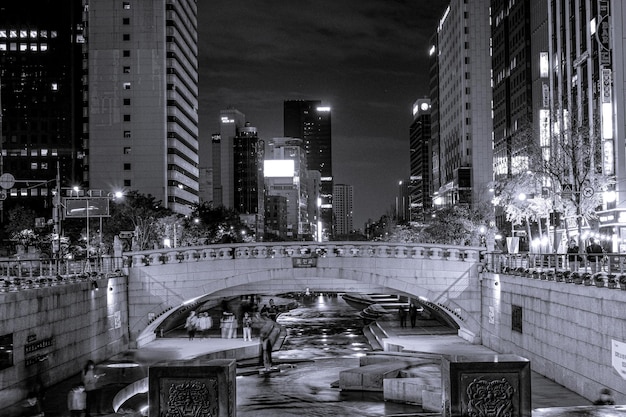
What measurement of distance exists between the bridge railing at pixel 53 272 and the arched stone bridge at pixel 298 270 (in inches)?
90.8

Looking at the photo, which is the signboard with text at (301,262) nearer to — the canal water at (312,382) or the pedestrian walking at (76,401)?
the canal water at (312,382)

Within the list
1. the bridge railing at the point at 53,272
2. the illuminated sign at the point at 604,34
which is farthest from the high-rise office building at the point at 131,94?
the bridge railing at the point at 53,272

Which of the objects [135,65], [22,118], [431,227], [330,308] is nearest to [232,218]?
[135,65]

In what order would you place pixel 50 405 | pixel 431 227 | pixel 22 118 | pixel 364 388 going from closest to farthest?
pixel 50 405 → pixel 364 388 → pixel 431 227 → pixel 22 118

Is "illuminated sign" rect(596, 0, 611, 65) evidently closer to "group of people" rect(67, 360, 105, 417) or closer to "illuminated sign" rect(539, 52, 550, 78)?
"illuminated sign" rect(539, 52, 550, 78)

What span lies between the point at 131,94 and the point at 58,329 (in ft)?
305

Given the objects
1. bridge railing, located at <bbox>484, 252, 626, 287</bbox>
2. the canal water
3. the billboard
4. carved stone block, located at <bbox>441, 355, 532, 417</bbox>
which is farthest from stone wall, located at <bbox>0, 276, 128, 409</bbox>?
bridge railing, located at <bbox>484, 252, 626, 287</bbox>

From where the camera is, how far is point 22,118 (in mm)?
134375

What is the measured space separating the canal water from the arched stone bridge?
479 centimetres

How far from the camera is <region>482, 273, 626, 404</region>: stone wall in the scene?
2233 centimetres

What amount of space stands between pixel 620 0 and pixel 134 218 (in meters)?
50.4

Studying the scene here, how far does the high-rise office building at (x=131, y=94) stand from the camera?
117 m

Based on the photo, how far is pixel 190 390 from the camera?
32.2ft

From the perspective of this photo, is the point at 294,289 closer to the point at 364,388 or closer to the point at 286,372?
the point at 286,372
